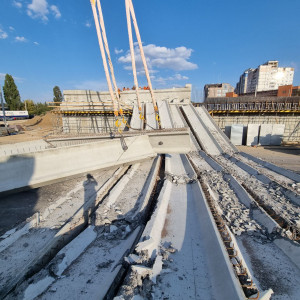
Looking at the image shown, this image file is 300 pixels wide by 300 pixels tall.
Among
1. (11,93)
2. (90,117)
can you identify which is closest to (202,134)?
(90,117)

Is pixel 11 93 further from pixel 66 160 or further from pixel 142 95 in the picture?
pixel 66 160

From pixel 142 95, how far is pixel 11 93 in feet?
165

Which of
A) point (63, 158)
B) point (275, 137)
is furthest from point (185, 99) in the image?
point (63, 158)

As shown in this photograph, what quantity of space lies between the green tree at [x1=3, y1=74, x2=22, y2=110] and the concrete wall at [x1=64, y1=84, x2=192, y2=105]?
145 ft

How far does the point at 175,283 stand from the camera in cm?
222

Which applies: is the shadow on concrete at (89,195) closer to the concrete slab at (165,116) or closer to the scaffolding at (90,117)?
the concrete slab at (165,116)

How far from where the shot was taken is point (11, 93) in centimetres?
4850

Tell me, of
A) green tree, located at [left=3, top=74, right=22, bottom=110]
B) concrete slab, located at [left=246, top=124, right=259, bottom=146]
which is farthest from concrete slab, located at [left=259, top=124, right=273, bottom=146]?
green tree, located at [left=3, top=74, right=22, bottom=110]

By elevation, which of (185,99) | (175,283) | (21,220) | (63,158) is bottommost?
(21,220)

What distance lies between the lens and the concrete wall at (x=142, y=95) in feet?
54.2

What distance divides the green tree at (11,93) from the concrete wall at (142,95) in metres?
44.2

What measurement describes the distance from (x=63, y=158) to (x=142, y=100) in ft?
40.3

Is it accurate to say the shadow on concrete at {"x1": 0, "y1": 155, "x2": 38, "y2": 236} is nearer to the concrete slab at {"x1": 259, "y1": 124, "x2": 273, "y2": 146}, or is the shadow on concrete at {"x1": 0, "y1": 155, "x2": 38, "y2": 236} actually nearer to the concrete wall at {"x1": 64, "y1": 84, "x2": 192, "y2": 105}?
the concrete wall at {"x1": 64, "y1": 84, "x2": 192, "y2": 105}

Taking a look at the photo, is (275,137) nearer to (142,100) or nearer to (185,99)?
(185,99)
